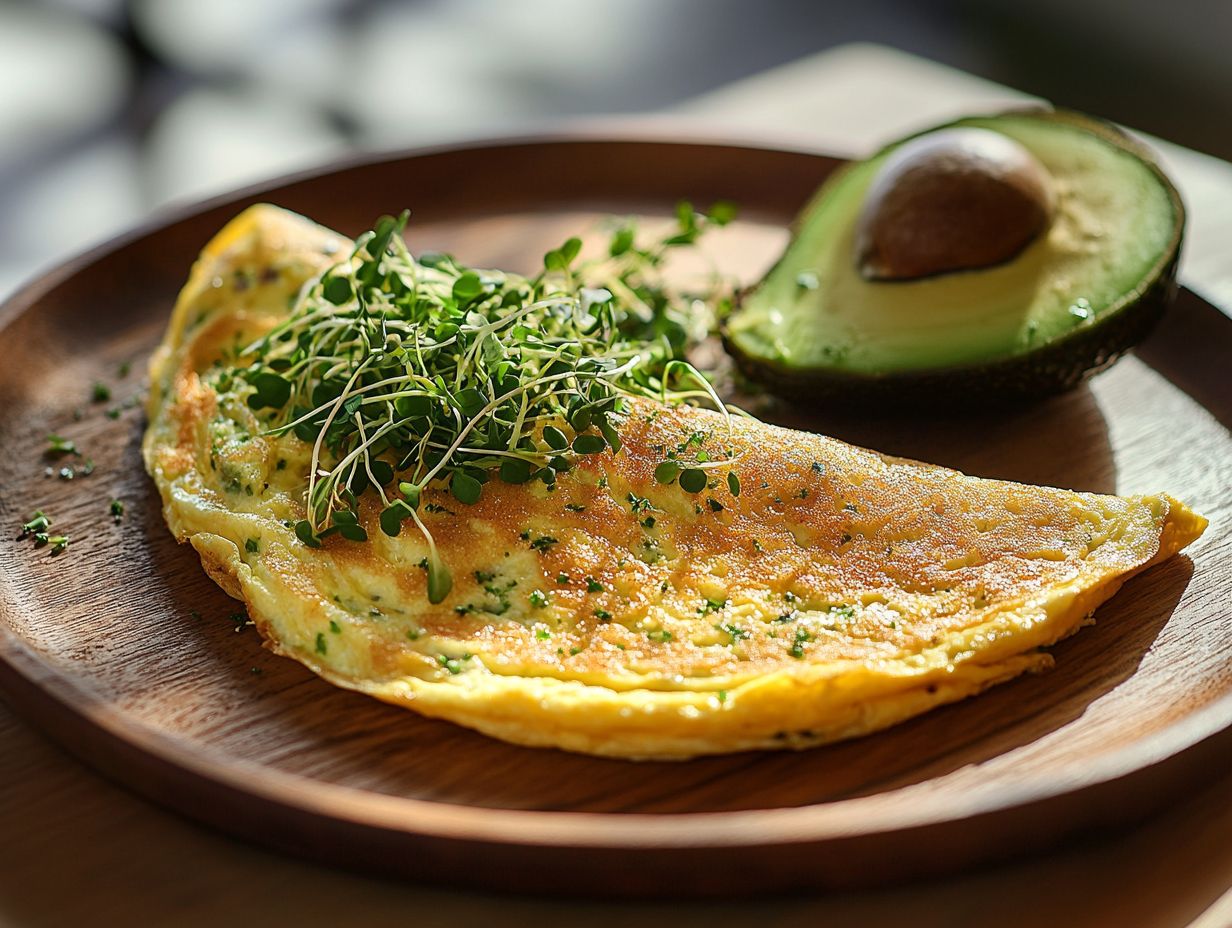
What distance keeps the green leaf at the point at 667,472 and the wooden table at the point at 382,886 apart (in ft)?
2.37

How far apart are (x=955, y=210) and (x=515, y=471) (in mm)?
1106

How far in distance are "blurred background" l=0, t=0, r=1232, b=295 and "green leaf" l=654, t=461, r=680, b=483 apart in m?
3.99

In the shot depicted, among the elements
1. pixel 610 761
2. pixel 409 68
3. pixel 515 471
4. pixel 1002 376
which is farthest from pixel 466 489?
pixel 409 68

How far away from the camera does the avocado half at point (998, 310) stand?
7.83ft

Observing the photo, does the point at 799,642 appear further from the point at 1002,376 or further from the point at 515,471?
the point at 1002,376

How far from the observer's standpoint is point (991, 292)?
246cm

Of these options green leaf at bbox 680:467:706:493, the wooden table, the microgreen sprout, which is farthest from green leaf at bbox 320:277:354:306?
the wooden table

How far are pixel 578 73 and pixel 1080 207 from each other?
202 inches

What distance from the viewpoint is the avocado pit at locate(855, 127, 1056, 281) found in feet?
8.13

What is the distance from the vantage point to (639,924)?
60.2 inches

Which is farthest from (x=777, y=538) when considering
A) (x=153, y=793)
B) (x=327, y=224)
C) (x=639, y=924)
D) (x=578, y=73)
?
(x=578, y=73)

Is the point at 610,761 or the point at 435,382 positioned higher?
the point at 435,382

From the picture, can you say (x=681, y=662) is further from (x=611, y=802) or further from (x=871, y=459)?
(x=871, y=459)

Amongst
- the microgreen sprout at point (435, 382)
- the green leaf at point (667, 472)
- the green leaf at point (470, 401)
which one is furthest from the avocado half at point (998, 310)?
the green leaf at point (470, 401)
